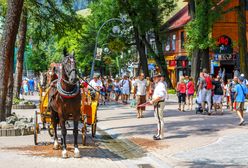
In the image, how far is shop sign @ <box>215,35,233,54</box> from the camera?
1992 inches

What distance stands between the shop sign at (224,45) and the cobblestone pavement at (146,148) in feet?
112

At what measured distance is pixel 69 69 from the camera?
34.2ft

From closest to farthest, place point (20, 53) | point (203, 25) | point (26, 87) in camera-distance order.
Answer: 1. point (20, 53)
2. point (203, 25)
3. point (26, 87)

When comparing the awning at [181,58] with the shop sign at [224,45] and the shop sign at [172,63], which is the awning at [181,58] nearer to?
the shop sign at [172,63]

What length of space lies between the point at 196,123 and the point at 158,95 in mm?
4666

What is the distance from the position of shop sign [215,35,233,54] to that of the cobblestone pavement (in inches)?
1346

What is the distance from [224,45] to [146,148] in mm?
41590

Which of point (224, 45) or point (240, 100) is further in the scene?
point (224, 45)

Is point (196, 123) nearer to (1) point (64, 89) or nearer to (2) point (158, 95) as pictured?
(2) point (158, 95)

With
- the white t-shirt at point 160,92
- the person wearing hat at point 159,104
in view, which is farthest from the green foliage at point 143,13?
the person wearing hat at point 159,104

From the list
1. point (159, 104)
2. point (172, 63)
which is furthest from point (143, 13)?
point (159, 104)

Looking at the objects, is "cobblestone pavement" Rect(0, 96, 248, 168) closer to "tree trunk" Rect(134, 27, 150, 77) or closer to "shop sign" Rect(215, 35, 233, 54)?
"tree trunk" Rect(134, 27, 150, 77)

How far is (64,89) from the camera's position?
10742 mm

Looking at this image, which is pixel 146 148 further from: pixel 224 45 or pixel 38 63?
pixel 38 63
